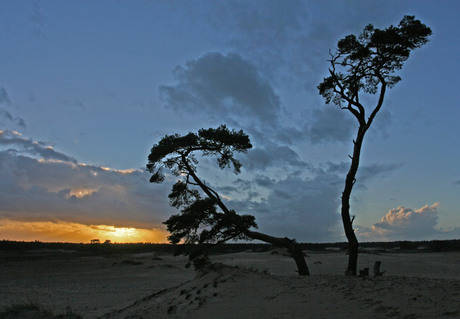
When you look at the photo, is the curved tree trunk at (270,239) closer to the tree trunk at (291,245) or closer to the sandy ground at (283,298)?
the tree trunk at (291,245)

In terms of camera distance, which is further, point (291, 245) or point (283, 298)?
point (291, 245)

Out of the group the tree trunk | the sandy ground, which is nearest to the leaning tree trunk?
the tree trunk

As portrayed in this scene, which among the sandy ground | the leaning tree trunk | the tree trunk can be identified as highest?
the leaning tree trunk

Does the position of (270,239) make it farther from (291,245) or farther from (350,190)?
(350,190)

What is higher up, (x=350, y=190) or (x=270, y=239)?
(x=350, y=190)

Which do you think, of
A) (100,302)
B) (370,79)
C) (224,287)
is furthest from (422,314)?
(100,302)

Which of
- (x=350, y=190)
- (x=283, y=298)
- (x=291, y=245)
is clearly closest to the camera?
(x=283, y=298)

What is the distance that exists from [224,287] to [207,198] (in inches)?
247

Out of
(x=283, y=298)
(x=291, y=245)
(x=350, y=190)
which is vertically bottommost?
(x=283, y=298)

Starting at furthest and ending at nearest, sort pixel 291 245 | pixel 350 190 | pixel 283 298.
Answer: pixel 291 245, pixel 350 190, pixel 283 298

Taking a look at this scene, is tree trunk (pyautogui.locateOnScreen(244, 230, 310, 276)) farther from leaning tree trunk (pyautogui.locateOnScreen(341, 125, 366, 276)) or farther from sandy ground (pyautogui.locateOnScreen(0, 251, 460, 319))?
sandy ground (pyautogui.locateOnScreen(0, 251, 460, 319))

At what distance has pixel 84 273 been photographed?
31906 millimetres

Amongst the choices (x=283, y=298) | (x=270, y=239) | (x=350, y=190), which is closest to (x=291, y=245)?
(x=270, y=239)

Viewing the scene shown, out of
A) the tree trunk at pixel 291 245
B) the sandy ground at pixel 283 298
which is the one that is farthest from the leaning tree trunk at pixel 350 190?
the sandy ground at pixel 283 298
